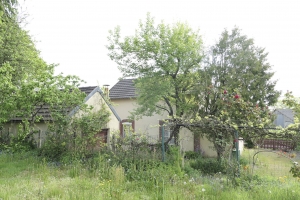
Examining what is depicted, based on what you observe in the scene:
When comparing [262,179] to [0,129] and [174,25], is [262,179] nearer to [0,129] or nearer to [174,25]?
[174,25]

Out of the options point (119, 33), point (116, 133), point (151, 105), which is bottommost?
point (116, 133)

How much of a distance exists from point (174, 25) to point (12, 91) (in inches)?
337

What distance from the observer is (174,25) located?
12.8 m

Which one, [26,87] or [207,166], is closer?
[26,87]

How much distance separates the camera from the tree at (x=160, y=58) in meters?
12.2

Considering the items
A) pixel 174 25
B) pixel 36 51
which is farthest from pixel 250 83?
pixel 36 51

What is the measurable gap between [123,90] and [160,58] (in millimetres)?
9046

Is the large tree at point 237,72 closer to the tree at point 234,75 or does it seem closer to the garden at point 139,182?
the tree at point 234,75

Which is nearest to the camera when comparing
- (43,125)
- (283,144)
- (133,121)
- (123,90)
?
(283,144)

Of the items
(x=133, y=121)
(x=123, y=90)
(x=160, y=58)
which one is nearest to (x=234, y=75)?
(x=160, y=58)

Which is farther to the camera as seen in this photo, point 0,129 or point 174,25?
point 0,129

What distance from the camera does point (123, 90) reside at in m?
20.7

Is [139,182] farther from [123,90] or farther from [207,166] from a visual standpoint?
[123,90]

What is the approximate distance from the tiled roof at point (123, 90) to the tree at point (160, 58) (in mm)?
6503
